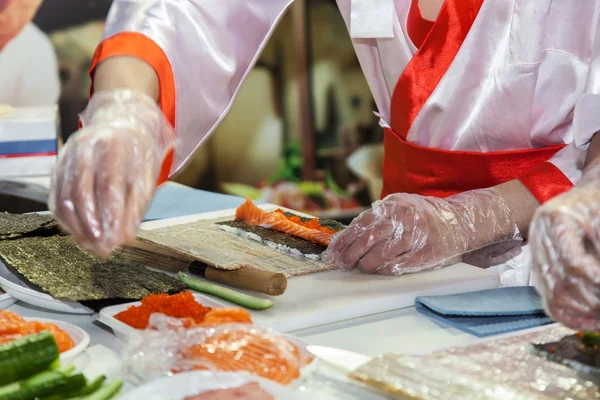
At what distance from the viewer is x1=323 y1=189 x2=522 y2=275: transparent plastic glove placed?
165 centimetres

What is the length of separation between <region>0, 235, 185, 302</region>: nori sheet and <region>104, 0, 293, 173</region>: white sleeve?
0.28 meters

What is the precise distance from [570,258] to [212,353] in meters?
0.50

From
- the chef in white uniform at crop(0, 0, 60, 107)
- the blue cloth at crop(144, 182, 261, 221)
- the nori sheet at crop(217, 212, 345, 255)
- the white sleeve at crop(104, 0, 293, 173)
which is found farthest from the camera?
the chef in white uniform at crop(0, 0, 60, 107)

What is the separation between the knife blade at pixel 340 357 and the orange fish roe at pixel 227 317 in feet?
0.38

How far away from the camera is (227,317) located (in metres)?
1.23

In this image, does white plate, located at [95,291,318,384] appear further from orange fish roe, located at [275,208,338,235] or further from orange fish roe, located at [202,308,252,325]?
orange fish roe, located at [275,208,338,235]

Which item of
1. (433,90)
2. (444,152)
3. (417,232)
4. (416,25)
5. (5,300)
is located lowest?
(5,300)

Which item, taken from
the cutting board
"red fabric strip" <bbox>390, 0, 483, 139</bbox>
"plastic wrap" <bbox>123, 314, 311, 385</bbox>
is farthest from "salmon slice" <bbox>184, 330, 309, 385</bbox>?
"red fabric strip" <bbox>390, 0, 483, 139</bbox>

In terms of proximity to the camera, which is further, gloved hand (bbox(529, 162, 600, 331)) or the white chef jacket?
the white chef jacket

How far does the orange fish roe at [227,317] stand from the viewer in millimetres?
1222

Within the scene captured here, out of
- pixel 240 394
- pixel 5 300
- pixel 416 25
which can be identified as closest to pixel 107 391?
pixel 240 394

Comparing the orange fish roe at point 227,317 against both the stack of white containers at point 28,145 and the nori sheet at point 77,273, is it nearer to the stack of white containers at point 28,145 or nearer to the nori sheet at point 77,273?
the nori sheet at point 77,273

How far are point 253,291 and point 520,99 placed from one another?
0.78 metres

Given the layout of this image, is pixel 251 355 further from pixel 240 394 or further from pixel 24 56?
pixel 24 56
